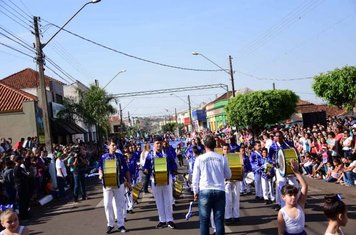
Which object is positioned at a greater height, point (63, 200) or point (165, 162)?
point (165, 162)

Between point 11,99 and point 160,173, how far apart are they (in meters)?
27.7

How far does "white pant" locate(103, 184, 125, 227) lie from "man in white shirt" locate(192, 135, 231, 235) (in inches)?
108

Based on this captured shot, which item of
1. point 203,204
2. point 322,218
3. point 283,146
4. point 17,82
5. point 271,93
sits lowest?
point 322,218

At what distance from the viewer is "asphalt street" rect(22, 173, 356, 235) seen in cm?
984

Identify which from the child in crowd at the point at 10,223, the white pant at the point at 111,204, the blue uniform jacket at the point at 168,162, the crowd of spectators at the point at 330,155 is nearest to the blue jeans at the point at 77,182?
the crowd of spectators at the point at 330,155

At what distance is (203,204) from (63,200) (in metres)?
10.3

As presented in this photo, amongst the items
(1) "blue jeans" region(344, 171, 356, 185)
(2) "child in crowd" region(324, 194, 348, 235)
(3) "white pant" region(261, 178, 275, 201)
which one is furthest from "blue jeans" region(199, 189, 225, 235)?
(1) "blue jeans" region(344, 171, 356, 185)

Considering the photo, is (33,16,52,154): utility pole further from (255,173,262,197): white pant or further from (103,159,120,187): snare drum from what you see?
(103,159,120,187): snare drum

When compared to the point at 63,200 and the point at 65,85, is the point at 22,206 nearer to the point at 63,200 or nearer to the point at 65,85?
the point at 63,200

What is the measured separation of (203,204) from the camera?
25.8ft

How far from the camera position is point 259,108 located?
129 ft

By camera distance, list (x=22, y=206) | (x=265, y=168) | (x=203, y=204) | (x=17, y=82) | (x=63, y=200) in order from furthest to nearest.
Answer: (x=17, y=82)
(x=63, y=200)
(x=22, y=206)
(x=265, y=168)
(x=203, y=204)

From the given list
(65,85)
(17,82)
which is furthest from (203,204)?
(65,85)

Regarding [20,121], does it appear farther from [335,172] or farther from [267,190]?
[267,190]
